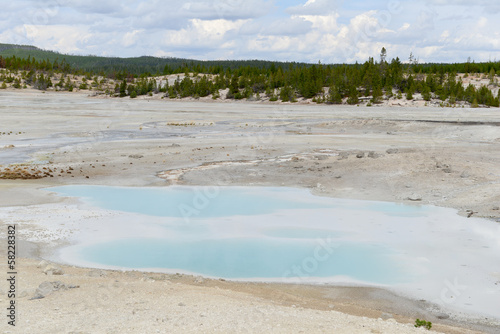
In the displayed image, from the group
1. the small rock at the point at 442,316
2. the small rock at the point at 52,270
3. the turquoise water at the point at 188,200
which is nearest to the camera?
the small rock at the point at 442,316

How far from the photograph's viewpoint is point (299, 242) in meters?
12.6

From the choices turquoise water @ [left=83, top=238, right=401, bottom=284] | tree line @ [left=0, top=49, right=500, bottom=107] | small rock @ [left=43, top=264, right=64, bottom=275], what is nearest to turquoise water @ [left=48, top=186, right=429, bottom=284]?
turquoise water @ [left=83, top=238, right=401, bottom=284]

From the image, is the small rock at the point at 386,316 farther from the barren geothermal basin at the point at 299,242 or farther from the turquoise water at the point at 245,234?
the turquoise water at the point at 245,234

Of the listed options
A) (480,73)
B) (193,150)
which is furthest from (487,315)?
(480,73)

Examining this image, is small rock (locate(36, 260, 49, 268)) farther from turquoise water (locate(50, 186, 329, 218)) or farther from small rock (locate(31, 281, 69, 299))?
turquoise water (locate(50, 186, 329, 218))

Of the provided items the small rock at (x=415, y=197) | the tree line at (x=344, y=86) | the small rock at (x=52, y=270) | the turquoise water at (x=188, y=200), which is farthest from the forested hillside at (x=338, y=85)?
the small rock at (x=52, y=270)

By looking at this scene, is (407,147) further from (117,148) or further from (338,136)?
(117,148)

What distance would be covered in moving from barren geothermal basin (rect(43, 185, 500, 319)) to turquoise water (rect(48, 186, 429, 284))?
23mm

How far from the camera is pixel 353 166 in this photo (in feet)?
70.6

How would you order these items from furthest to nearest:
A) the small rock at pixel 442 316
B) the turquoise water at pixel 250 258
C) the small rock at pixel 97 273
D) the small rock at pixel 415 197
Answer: the small rock at pixel 415 197
the turquoise water at pixel 250 258
the small rock at pixel 97 273
the small rock at pixel 442 316

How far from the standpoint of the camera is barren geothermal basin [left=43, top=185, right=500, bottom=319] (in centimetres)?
1027

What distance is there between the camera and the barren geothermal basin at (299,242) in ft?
33.7

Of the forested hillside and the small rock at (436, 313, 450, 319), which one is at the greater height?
the forested hillside

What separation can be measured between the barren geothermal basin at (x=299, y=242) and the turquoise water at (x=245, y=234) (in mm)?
23
